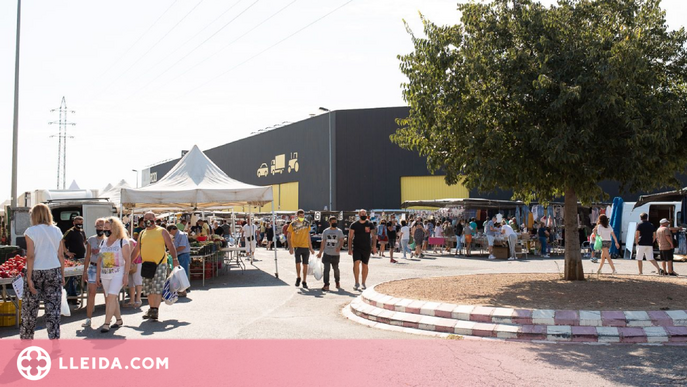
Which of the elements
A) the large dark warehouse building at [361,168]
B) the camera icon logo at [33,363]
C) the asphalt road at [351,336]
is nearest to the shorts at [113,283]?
the asphalt road at [351,336]

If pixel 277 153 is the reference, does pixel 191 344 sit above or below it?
below

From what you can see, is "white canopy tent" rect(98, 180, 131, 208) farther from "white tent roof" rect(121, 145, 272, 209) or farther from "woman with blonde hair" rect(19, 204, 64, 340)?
"woman with blonde hair" rect(19, 204, 64, 340)

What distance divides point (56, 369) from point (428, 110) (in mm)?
7565

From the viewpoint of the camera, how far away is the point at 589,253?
26750mm

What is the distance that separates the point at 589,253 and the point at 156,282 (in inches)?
849

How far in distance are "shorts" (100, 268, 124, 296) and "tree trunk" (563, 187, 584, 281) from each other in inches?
324

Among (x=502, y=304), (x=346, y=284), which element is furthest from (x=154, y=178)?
(x=502, y=304)

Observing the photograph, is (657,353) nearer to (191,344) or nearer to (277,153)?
(191,344)

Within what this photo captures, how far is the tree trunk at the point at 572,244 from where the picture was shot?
12086 mm

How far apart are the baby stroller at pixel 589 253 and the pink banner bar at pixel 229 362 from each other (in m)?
17.1

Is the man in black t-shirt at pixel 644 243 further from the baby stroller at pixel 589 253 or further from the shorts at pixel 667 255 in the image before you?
the baby stroller at pixel 589 253

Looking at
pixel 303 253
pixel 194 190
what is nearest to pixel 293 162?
pixel 194 190

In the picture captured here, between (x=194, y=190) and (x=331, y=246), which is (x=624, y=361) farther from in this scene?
(x=194, y=190)

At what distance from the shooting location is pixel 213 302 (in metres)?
12.5
